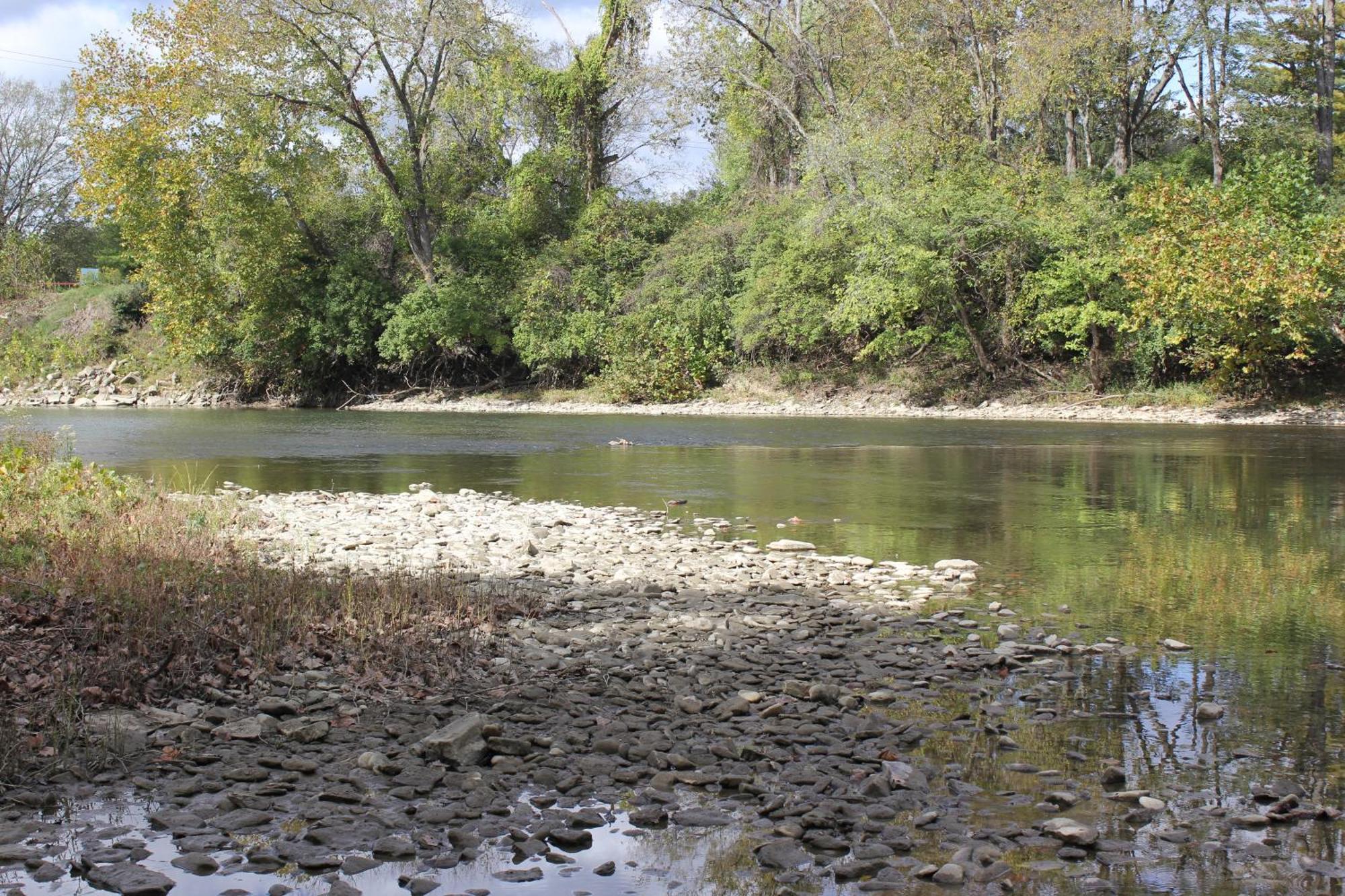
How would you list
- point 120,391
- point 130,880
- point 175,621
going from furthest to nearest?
point 120,391, point 175,621, point 130,880

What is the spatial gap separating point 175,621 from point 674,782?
10.9 ft

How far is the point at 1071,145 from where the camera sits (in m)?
34.2

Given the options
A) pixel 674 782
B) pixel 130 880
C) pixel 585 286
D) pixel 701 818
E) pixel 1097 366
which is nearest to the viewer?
pixel 130 880

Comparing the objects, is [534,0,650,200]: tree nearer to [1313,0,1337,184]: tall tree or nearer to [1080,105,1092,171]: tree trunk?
[1080,105,1092,171]: tree trunk

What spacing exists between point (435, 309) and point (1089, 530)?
3116cm

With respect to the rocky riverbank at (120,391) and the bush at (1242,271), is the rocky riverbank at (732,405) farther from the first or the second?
the bush at (1242,271)

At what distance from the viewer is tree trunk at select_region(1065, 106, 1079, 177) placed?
33.8 metres

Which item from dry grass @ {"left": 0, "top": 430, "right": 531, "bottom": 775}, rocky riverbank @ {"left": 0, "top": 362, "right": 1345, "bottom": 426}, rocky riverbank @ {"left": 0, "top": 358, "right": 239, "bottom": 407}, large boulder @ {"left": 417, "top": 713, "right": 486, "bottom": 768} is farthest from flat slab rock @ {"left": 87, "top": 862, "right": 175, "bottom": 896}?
rocky riverbank @ {"left": 0, "top": 358, "right": 239, "bottom": 407}

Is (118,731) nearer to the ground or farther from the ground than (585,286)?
nearer to the ground

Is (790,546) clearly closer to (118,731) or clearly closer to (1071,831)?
(1071,831)

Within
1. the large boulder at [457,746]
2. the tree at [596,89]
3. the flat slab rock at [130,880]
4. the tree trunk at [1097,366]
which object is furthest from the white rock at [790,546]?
the tree at [596,89]

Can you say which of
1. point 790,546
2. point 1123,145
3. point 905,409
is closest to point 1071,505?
point 790,546

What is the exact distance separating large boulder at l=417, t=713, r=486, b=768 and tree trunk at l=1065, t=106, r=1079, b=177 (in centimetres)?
3275

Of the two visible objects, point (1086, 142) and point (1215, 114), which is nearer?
point (1215, 114)
